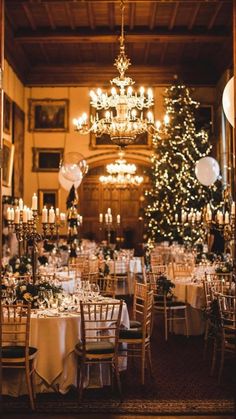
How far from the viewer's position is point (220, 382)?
5906 mm

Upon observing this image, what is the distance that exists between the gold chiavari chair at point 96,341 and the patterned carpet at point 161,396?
19cm

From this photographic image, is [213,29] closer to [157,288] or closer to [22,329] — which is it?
[157,288]

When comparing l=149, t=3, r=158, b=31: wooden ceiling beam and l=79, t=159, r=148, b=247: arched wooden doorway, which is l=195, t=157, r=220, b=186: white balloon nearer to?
l=149, t=3, r=158, b=31: wooden ceiling beam

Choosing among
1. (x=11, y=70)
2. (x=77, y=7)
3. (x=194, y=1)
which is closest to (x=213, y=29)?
(x=194, y=1)

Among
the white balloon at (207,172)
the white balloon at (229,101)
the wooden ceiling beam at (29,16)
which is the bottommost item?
the white balloon at (229,101)

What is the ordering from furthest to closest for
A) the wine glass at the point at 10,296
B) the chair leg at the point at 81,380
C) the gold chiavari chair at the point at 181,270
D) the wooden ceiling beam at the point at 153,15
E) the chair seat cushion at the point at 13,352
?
the wooden ceiling beam at the point at 153,15, the gold chiavari chair at the point at 181,270, the wine glass at the point at 10,296, the chair leg at the point at 81,380, the chair seat cushion at the point at 13,352

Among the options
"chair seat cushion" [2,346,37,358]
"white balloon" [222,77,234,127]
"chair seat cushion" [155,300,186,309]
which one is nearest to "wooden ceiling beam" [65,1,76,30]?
"chair seat cushion" [155,300,186,309]

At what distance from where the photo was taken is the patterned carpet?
16.5ft

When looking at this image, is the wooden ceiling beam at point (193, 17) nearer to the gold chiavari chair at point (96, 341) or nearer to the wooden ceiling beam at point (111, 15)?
the wooden ceiling beam at point (111, 15)

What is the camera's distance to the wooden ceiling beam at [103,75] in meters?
17.4

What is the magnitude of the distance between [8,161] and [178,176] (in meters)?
4.77

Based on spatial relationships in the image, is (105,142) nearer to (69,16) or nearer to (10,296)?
(69,16)

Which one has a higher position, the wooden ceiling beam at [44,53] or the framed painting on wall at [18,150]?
the wooden ceiling beam at [44,53]

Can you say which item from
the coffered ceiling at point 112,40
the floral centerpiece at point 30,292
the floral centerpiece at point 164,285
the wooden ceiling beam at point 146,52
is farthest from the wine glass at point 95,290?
the wooden ceiling beam at point 146,52
